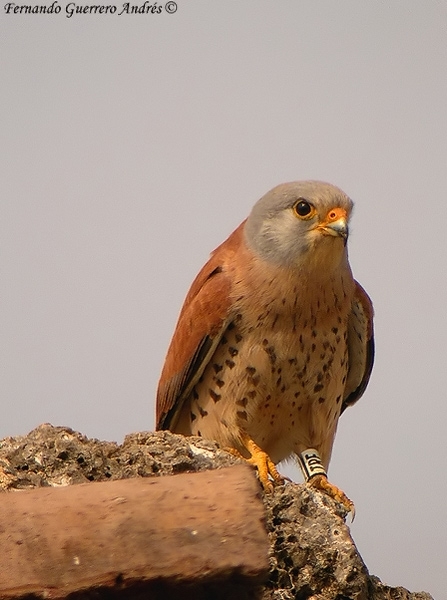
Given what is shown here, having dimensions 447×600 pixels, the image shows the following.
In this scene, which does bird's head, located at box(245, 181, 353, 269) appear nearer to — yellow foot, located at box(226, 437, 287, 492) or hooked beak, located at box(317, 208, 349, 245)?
hooked beak, located at box(317, 208, 349, 245)

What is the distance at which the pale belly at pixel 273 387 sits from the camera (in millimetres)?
3812

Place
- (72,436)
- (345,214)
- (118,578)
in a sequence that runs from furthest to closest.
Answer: (345,214), (72,436), (118,578)

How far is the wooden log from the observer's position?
190 cm

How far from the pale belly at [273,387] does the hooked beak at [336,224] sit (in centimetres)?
39

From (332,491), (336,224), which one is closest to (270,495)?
A: (332,491)

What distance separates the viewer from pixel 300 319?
3803mm

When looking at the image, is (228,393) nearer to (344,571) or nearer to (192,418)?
(192,418)

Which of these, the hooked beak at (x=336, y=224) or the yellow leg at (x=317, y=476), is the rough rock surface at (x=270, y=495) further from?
the hooked beak at (x=336, y=224)

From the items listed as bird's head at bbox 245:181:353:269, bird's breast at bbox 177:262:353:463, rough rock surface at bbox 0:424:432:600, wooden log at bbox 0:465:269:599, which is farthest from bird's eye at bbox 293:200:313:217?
wooden log at bbox 0:465:269:599

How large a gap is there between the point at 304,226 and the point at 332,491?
100 cm

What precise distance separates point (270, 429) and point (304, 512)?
115cm

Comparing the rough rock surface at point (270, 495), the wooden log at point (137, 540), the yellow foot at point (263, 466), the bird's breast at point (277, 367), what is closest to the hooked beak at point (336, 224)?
the bird's breast at point (277, 367)

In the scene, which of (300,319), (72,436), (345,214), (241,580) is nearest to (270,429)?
(300,319)

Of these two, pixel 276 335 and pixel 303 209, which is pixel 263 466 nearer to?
pixel 276 335
